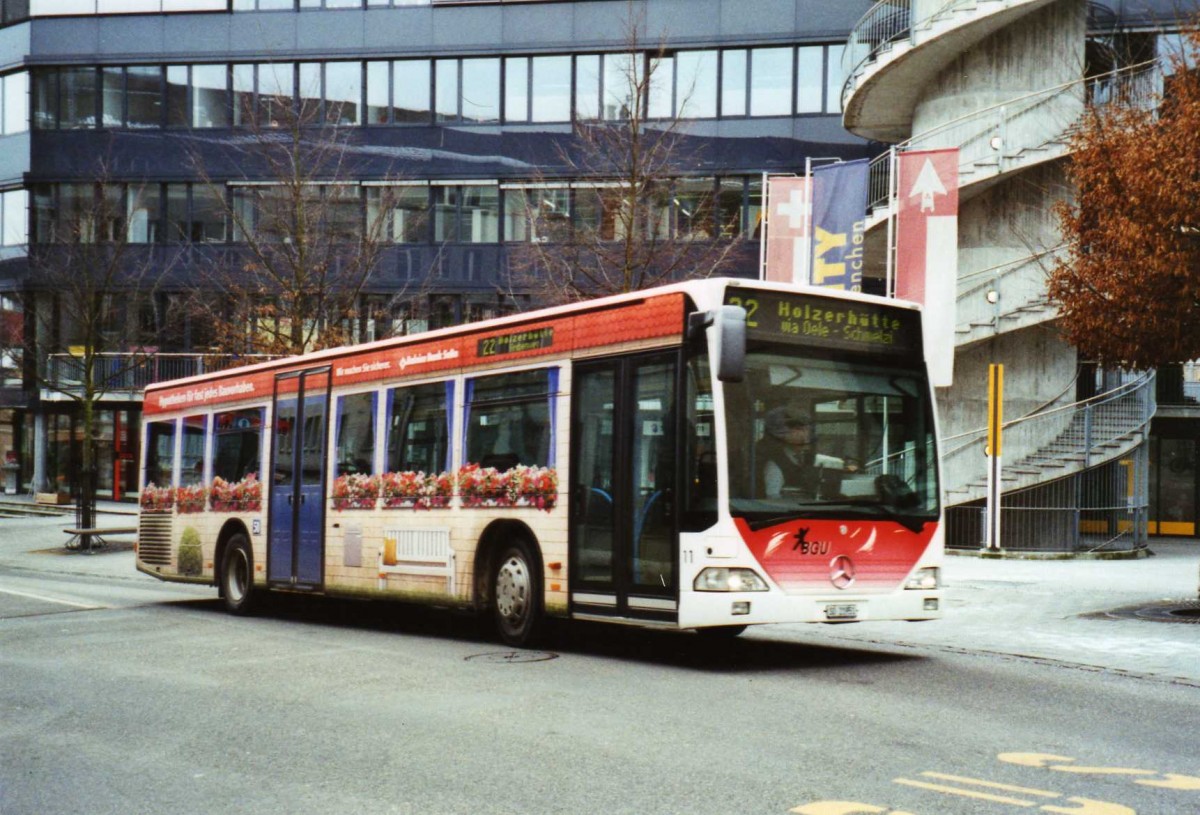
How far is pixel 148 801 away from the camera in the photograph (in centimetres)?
680

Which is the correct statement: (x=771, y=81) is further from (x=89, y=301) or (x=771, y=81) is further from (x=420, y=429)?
(x=420, y=429)

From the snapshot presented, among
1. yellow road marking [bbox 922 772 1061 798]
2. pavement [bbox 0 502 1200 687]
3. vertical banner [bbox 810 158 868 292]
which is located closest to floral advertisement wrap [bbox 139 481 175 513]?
pavement [bbox 0 502 1200 687]

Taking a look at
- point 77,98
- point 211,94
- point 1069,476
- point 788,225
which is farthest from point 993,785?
point 77,98

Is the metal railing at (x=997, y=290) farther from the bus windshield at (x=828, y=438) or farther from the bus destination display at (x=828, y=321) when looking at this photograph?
the bus windshield at (x=828, y=438)

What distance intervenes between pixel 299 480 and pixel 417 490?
2.86m

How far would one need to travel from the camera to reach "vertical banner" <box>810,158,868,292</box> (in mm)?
23109

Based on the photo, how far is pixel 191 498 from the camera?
1922 cm

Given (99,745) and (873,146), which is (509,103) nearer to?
(873,146)

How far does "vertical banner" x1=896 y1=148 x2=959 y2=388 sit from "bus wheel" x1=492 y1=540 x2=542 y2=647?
11.3m

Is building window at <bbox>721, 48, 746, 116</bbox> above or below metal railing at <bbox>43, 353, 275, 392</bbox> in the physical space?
above

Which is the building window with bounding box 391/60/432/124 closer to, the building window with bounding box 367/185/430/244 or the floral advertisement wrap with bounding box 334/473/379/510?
the building window with bounding box 367/185/430/244

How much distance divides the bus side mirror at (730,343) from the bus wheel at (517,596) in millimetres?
3079

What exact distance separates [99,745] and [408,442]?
22.0 ft

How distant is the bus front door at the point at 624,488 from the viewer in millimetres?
11172
